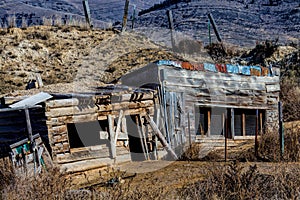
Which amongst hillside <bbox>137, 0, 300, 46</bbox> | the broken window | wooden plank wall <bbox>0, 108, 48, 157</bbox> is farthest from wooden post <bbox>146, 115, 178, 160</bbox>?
hillside <bbox>137, 0, 300, 46</bbox>

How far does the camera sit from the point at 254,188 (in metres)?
6.38

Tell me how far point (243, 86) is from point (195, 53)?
40.0 feet

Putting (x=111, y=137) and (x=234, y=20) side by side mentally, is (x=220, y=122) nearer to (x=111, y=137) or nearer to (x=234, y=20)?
(x=111, y=137)

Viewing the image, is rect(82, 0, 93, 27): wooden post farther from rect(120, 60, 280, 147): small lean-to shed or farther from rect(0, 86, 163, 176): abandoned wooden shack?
rect(0, 86, 163, 176): abandoned wooden shack

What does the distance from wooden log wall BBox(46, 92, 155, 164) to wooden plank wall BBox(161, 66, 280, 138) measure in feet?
3.10

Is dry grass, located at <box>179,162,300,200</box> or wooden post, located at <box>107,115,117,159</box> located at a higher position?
dry grass, located at <box>179,162,300,200</box>

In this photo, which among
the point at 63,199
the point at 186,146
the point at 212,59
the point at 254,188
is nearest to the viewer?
the point at 63,199

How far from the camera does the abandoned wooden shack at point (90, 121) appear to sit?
10438 millimetres

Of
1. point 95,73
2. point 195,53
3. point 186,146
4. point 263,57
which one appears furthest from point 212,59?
point 186,146

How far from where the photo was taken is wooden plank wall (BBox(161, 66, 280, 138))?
1219 cm

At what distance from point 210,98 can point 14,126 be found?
227 inches

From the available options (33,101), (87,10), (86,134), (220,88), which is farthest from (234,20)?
(33,101)

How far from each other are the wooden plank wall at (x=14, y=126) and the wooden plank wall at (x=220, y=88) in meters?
3.73

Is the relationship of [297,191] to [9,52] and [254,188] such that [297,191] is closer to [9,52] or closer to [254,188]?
[254,188]
